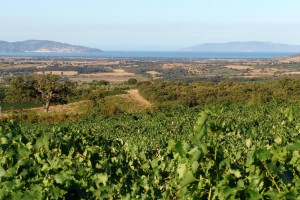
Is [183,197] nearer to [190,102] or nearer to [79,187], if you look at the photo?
[79,187]

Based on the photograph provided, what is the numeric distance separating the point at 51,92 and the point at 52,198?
58.1 meters

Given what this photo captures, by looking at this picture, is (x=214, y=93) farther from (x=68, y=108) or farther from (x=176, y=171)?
(x=176, y=171)

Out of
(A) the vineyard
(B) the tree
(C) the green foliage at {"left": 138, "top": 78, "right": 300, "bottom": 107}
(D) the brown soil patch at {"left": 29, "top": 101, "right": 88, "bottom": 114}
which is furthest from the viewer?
(D) the brown soil patch at {"left": 29, "top": 101, "right": 88, "bottom": 114}

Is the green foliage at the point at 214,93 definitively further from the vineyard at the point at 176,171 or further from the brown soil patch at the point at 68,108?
the vineyard at the point at 176,171

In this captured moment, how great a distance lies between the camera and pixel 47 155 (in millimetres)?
6277

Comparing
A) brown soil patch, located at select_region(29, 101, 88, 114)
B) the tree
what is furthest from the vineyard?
brown soil patch, located at select_region(29, 101, 88, 114)

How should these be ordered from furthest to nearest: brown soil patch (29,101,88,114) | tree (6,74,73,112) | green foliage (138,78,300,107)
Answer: brown soil patch (29,101,88,114) → green foliage (138,78,300,107) → tree (6,74,73,112)

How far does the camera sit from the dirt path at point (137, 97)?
2586 inches

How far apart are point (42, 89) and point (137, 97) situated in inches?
572

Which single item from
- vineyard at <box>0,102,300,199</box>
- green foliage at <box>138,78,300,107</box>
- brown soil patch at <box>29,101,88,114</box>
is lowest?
brown soil patch at <box>29,101,88,114</box>

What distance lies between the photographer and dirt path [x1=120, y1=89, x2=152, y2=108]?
65688mm

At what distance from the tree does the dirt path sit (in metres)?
9.80

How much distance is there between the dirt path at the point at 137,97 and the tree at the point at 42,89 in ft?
32.2

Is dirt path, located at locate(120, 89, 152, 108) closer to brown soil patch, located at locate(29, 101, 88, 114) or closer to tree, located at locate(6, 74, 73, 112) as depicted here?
brown soil patch, located at locate(29, 101, 88, 114)
